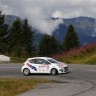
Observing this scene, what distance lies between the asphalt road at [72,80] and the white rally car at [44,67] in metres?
0.55

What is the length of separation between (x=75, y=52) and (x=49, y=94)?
29.7 meters

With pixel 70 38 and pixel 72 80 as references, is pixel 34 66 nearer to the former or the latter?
pixel 72 80

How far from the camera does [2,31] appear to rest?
10894 centimetres

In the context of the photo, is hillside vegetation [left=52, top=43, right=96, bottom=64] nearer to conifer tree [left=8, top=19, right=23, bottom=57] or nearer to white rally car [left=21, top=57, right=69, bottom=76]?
white rally car [left=21, top=57, right=69, bottom=76]

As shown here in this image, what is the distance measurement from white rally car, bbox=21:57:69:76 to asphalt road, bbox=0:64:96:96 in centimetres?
55

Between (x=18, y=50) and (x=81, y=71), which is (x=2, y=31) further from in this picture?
(x=81, y=71)

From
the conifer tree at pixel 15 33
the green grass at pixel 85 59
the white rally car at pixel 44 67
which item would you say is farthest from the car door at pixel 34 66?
the conifer tree at pixel 15 33

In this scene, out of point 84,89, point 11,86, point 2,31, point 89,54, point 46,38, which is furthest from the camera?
point 46,38

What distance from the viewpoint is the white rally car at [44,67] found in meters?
36.6

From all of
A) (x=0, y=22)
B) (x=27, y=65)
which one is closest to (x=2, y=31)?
(x=0, y=22)

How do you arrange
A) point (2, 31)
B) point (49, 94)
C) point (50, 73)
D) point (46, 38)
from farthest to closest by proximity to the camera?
1. point (46, 38)
2. point (2, 31)
3. point (50, 73)
4. point (49, 94)

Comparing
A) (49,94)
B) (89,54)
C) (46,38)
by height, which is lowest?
(49,94)

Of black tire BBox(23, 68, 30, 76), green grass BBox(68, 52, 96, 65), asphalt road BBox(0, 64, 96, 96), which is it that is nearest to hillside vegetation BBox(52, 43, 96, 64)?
green grass BBox(68, 52, 96, 65)

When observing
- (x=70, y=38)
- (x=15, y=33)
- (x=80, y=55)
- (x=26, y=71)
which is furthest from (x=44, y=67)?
(x=70, y=38)
